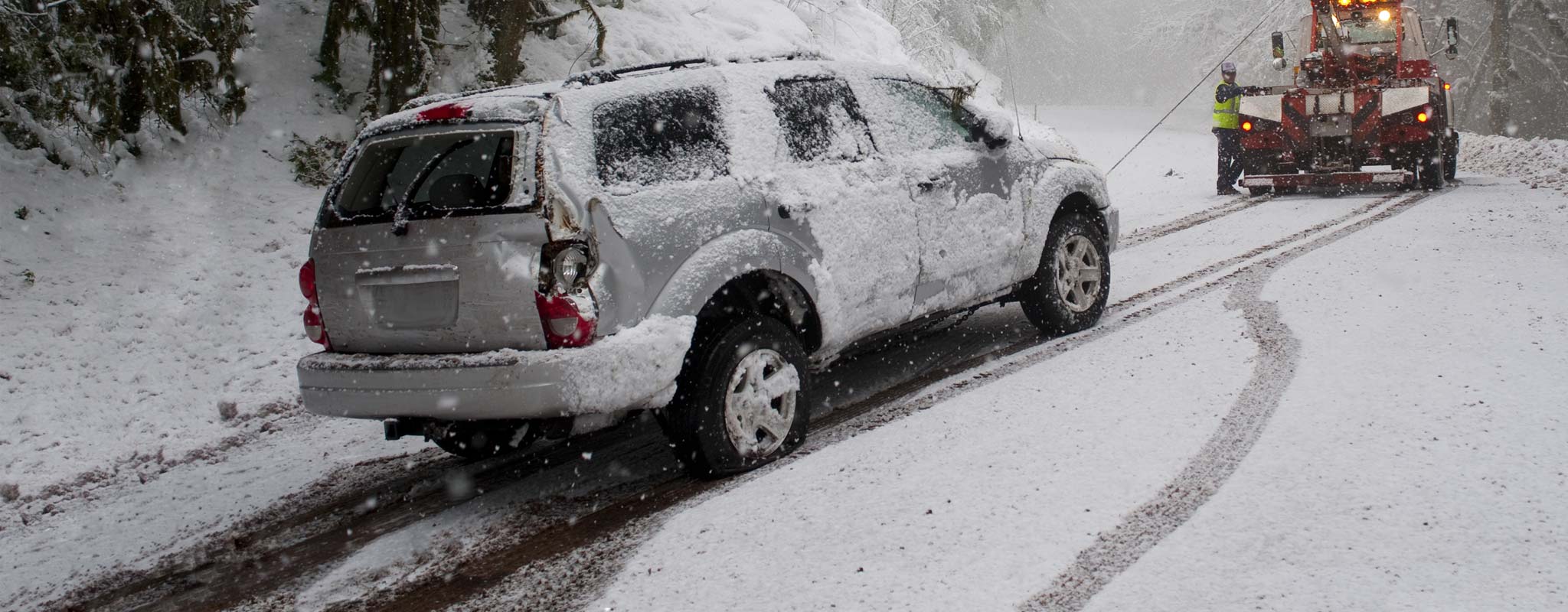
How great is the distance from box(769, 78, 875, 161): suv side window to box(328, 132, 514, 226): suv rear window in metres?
1.35

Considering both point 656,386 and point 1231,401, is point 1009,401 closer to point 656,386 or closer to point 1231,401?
point 1231,401

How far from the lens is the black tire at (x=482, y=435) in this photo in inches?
179

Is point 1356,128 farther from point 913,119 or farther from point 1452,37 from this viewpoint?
point 913,119

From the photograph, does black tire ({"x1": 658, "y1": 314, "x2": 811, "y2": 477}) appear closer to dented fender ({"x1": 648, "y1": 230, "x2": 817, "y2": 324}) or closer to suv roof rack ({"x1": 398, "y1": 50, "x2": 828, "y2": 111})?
dented fender ({"x1": 648, "y1": 230, "x2": 817, "y2": 324})

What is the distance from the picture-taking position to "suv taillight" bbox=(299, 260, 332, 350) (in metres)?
4.80

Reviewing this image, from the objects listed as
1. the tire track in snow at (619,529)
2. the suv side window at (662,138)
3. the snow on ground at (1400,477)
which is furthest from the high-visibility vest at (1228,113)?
the suv side window at (662,138)

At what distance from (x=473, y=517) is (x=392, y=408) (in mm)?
564

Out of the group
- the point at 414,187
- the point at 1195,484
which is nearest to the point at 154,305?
the point at 414,187

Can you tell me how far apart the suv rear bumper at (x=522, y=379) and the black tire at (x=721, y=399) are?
0.51 ft

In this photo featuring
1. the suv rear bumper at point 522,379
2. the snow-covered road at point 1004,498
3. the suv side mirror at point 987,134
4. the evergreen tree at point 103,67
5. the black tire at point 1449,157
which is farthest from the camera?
the black tire at point 1449,157

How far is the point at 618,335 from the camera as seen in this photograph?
4.32 metres

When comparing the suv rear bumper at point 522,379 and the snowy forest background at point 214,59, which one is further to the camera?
the snowy forest background at point 214,59

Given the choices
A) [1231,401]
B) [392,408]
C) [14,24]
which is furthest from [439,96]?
[14,24]

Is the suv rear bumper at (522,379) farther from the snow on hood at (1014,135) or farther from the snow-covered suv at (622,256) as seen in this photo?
the snow on hood at (1014,135)
